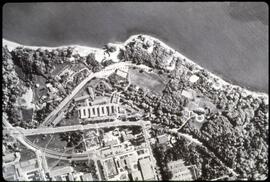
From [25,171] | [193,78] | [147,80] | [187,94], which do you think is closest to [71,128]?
[25,171]

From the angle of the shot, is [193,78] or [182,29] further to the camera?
[182,29]

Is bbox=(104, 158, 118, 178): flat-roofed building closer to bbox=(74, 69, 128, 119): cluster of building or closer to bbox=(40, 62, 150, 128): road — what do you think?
bbox=(74, 69, 128, 119): cluster of building

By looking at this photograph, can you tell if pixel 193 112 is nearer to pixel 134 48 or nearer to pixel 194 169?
pixel 194 169

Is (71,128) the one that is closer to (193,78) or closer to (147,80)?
(147,80)

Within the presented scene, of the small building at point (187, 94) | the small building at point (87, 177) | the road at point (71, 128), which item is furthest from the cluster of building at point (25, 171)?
the small building at point (187, 94)

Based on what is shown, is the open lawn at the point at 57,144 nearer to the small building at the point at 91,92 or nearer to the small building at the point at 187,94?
the small building at the point at 91,92

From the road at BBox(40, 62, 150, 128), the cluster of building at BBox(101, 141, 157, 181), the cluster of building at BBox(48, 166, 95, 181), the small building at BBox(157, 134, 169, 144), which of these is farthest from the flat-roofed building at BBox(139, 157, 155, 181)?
the road at BBox(40, 62, 150, 128)

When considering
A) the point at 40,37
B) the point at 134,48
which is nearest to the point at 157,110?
the point at 134,48
